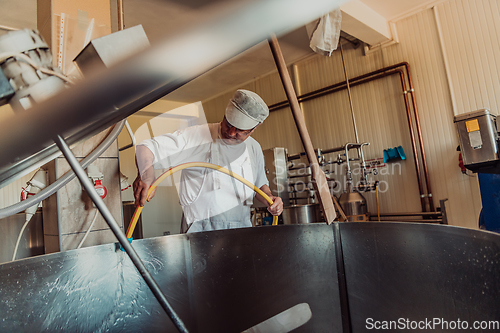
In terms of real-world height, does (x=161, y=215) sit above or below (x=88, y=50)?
below

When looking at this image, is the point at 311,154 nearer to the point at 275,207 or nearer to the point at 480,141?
the point at 275,207

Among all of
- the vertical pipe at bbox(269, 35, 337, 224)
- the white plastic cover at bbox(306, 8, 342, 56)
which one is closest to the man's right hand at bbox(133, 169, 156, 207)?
the vertical pipe at bbox(269, 35, 337, 224)

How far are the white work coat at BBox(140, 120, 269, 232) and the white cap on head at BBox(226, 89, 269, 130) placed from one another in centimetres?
21

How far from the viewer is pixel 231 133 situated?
1.58 m

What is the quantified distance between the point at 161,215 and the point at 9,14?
3.09m

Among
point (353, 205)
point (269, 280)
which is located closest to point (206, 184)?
point (269, 280)

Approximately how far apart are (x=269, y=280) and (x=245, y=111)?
78cm

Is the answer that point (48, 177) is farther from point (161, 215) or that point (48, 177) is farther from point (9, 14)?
point (161, 215)

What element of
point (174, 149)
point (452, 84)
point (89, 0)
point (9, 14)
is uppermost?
point (9, 14)

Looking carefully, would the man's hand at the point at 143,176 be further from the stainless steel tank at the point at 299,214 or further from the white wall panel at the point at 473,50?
the white wall panel at the point at 473,50

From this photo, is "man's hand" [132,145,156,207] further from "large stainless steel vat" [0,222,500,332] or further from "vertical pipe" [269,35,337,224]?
"vertical pipe" [269,35,337,224]

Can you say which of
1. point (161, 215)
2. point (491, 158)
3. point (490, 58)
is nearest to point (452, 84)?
point (490, 58)

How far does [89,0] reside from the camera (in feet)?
4.65

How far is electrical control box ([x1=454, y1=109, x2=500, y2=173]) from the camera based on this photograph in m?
1.56
